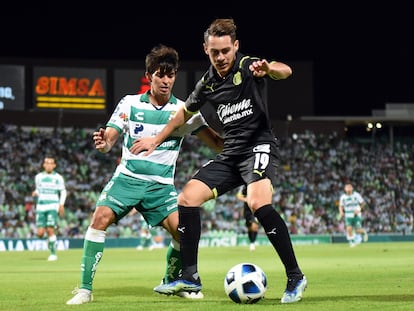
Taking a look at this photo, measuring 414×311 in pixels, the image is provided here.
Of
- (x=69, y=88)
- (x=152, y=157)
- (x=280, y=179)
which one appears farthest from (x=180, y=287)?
(x=280, y=179)

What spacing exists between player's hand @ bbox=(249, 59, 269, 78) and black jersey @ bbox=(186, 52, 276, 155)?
347mm

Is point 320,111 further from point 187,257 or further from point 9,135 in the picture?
point 187,257

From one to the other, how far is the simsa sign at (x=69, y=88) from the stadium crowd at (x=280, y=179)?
132cm

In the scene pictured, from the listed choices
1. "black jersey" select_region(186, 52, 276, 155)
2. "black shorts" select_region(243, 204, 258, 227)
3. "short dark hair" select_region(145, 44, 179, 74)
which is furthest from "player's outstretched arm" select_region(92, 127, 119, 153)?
"black shorts" select_region(243, 204, 258, 227)

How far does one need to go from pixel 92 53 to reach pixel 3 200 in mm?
21766

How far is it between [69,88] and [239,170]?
32976mm

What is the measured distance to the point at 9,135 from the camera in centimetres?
3900

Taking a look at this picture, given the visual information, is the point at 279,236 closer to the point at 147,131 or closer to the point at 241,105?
the point at 241,105

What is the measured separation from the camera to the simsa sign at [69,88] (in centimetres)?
4047

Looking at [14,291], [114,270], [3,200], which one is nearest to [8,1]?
[3,200]

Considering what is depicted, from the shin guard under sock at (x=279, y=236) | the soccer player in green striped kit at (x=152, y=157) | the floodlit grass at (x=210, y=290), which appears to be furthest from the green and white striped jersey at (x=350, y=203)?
the shin guard under sock at (x=279, y=236)

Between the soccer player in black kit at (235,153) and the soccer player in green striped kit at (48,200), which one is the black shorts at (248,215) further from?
the soccer player in black kit at (235,153)

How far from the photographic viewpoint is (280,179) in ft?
138

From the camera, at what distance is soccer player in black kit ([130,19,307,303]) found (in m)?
8.50
